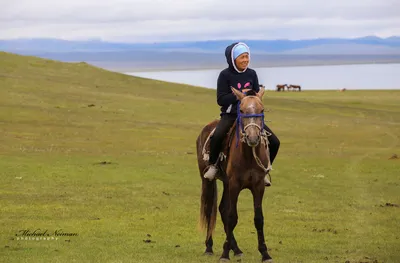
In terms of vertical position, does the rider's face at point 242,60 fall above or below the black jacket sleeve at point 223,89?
above

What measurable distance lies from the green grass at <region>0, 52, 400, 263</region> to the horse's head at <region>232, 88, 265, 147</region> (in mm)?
2403

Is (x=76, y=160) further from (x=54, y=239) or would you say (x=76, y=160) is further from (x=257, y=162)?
(x=257, y=162)

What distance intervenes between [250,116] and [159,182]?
13295 mm

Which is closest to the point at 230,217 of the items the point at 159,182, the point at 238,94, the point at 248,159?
the point at 248,159

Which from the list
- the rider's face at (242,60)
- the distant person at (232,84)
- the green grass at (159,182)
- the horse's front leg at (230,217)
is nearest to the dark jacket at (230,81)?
the distant person at (232,84)

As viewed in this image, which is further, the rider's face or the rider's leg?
the rider's leg

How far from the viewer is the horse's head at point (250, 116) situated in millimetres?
12336

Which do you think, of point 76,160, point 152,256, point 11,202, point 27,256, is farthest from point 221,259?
point 76,160

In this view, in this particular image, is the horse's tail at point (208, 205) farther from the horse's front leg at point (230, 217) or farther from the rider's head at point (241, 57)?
the rider's head at point (241, 57)

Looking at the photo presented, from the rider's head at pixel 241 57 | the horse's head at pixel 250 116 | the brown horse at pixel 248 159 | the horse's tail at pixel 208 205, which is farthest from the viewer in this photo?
the horse's tail at pixel 208 205

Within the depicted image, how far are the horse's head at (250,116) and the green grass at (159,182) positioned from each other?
240cm

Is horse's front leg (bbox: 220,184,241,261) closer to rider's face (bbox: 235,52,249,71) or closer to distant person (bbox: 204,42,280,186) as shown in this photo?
distant person (bbox: 204,42,280,186)

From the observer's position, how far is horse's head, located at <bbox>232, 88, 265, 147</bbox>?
1234 cm

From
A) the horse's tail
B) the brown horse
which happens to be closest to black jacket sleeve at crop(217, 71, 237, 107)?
the brown horse
